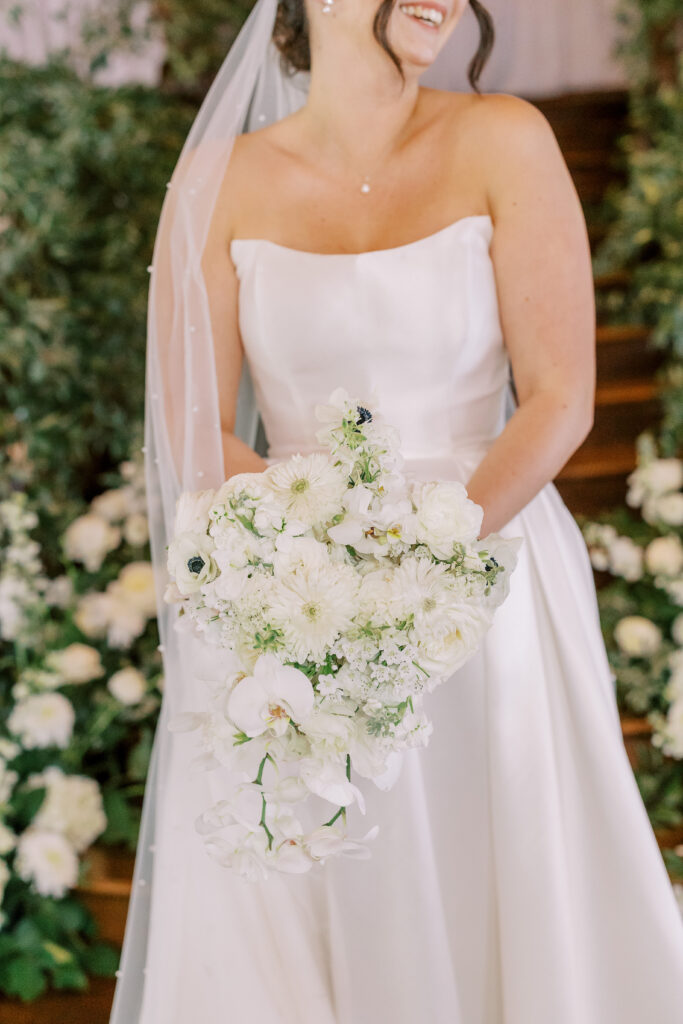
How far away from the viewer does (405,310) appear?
1.72m

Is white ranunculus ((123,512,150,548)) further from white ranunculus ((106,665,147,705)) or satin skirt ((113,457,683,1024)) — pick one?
satin skirt ((113,457,683,1024))

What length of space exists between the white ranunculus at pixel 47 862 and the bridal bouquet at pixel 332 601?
1.38 metres

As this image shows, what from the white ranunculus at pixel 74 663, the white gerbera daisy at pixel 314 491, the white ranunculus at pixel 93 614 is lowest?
the white gerbera daisy at pixel 314 491

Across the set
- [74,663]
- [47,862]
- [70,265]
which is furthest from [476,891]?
[70,265]

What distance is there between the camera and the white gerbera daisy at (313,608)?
1055 millimetres

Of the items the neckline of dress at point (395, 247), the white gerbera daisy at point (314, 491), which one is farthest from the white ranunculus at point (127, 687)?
the white gerbera daisy at point (314, 491)

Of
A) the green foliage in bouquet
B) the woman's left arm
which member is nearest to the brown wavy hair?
the woman's left arm

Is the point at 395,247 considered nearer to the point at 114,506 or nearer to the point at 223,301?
the point at 223,301

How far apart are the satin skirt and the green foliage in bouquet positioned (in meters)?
1.78

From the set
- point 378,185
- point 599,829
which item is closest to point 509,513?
point 599,829

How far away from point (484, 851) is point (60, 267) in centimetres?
247

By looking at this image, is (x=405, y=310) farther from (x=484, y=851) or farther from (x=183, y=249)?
(x=484, y=851)

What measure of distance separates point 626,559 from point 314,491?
79.8 inches

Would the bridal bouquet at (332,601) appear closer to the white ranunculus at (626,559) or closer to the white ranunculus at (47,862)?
the white ranunculus at (47,862)
